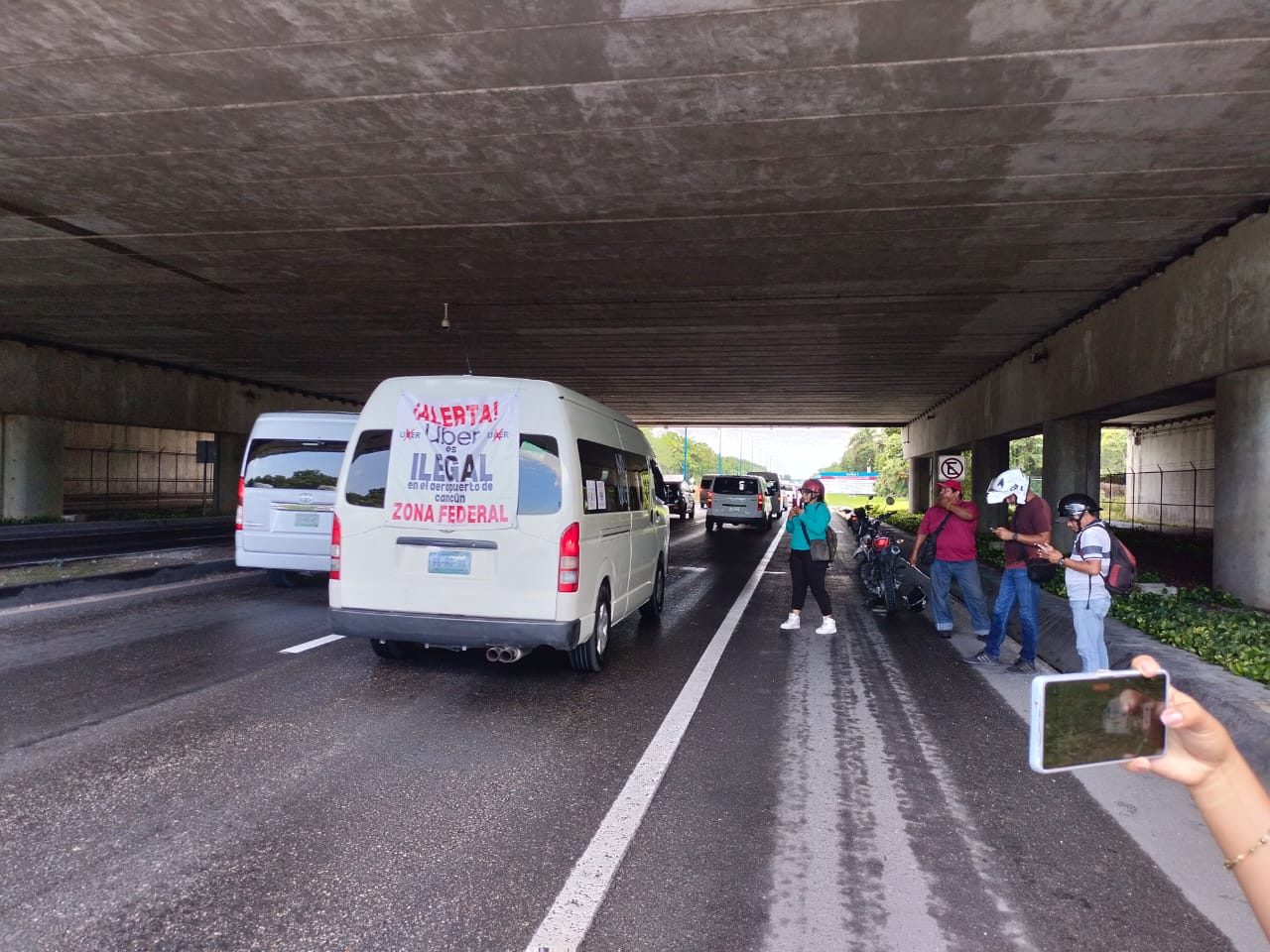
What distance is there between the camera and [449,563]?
20.0ft

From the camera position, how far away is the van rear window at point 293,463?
1062 centimetres

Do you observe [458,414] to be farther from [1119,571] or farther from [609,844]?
[1119,571]

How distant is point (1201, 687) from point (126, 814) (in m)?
6.89

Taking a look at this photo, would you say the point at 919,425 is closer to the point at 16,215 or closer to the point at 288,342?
the point at 288,342

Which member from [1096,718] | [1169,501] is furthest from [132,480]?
[1169,501]

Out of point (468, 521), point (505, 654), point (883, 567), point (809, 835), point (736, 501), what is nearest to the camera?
point (809, 835)

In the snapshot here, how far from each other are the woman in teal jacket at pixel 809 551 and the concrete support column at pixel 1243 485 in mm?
5336

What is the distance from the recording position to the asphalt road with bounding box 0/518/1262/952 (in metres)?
2.99

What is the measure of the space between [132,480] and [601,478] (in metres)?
48.7

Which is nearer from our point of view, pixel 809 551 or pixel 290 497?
pixel 809 551

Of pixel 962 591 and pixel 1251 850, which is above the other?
pixel 1251 850

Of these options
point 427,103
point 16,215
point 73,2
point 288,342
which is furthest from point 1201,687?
point 288,342

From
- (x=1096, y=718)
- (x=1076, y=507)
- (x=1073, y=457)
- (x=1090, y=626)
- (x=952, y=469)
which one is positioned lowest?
(x=1090, y=626)

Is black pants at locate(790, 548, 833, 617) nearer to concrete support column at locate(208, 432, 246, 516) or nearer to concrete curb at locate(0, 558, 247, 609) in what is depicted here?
concrete curb at locate(0, 558, 247, 609)
